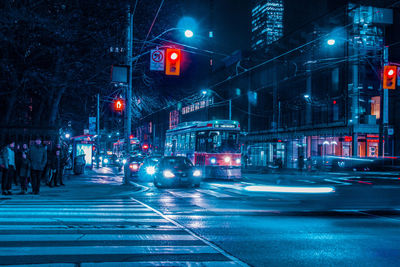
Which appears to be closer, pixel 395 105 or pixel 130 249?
pixel 130 249

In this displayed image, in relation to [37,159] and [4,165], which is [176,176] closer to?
[37,159]

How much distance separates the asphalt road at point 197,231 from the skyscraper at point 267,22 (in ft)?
527

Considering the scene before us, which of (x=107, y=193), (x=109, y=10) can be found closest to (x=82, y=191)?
(x=107, y=193)

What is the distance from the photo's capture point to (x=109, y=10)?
2148 cm

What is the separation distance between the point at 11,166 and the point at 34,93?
11.0 meters

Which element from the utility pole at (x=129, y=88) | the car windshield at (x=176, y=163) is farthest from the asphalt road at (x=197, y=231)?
the utility pole at (x=129, y=88)

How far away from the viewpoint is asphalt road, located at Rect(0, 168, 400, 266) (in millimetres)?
6785

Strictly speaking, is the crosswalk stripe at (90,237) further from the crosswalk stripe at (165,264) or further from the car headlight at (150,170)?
the car headlight at (150,170)

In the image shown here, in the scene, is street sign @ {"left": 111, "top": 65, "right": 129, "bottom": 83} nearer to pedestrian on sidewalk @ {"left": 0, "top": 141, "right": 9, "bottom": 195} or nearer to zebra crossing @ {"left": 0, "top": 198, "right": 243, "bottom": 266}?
pedestrian on sidewalk @ {"left": 0, "top": 141, "right": 9, "bottom": 195}

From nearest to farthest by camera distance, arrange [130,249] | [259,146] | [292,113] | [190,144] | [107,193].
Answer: [130,249]
[107,193]
[190,144]
[292,113]
[259,146]

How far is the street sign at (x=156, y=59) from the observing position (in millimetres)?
21797

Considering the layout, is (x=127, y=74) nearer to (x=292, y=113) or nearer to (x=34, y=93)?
(x=34, y=93)

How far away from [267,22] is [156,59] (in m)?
163

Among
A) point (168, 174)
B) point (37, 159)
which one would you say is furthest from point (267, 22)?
point (37, 159)
